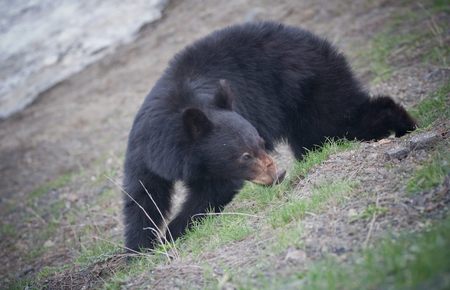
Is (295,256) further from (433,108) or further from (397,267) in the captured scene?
A: (433,108)

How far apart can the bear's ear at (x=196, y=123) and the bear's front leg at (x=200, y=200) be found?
1.85 ft

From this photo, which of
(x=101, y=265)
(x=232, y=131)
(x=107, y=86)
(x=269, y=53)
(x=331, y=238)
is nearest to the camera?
(x=331, y=238)

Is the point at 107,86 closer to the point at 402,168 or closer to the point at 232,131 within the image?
the point at 232,131

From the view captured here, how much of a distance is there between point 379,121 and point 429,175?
2.02 m

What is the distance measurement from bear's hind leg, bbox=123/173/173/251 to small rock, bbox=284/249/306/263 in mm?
1927

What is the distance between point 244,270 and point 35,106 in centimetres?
1068

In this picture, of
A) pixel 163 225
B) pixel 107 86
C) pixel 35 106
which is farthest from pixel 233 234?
pixel 35 106

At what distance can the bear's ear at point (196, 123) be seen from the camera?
4.84 metres

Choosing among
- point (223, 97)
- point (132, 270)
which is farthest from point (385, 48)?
point (132, 270)

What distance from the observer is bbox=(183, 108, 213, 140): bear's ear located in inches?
190

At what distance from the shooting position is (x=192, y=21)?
549 inches

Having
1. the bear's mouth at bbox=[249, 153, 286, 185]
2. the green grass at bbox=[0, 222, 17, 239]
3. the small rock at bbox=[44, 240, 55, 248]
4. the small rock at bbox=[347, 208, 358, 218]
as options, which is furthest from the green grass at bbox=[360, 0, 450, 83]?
the green grass at bbox=[0, 222, 17, 239]

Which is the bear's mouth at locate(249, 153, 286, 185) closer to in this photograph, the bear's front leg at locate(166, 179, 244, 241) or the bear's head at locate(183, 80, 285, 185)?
the bear's head at locate(183, 80, 285, 185)

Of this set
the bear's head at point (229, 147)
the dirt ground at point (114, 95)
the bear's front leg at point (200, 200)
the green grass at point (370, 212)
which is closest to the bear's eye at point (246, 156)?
the bear's head at point (229, 147)
